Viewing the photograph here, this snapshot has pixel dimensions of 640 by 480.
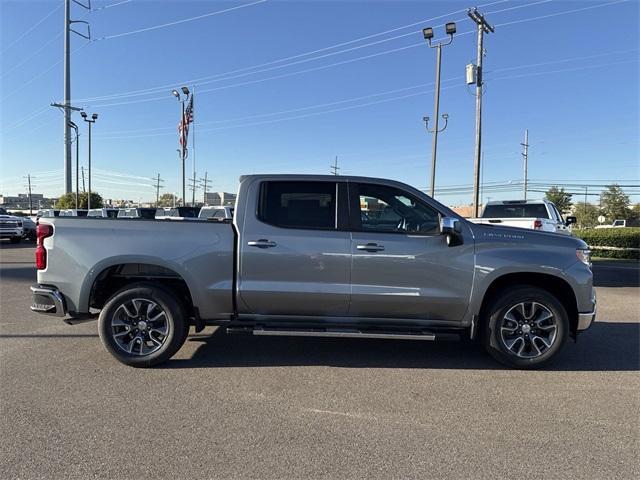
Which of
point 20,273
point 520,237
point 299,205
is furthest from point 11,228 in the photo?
point 520,237

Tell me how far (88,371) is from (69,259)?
3.78 feet

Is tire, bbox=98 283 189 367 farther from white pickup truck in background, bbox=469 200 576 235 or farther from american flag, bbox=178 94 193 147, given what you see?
american flag, bbox=178 94 193 147

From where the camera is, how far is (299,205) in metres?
5.09

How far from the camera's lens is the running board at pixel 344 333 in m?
4.80

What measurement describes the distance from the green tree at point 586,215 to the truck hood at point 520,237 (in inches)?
2828

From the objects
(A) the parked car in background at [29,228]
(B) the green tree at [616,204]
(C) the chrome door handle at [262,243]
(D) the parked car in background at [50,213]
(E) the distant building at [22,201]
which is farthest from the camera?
(E) the distant building at [22,201]

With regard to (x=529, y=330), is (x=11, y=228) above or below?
above

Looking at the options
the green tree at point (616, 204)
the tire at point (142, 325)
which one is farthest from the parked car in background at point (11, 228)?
the green tree at point (616, 204)

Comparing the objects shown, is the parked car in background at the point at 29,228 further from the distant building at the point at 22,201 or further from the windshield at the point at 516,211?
the distant building at the point at 22,201

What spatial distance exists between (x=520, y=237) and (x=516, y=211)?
901 centimetres

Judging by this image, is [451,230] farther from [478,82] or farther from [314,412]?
[478,82]

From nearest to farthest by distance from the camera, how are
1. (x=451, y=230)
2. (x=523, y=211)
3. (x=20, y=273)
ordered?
1. (x=451, y=230)
2. (x=20, y=273)
3. (x=523, y=211)

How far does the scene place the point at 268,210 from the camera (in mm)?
5043

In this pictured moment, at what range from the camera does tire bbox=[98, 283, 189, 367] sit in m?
4.91
